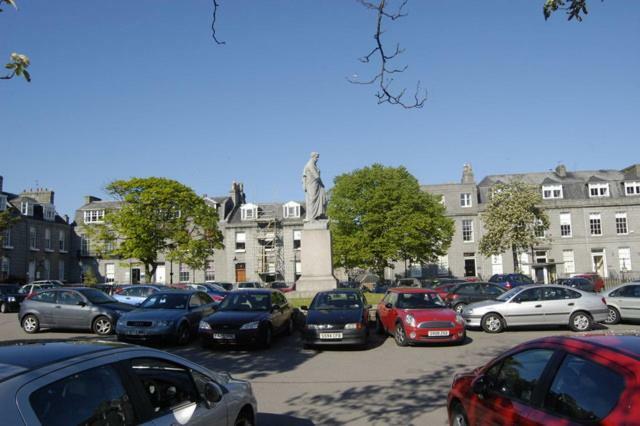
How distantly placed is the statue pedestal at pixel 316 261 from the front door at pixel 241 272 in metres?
34.1

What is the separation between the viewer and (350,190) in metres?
44.9

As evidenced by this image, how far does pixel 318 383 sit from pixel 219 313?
5.46m

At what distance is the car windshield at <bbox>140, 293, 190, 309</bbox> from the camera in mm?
15219

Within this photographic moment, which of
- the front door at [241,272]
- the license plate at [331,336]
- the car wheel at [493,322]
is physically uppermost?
the front door at [241,272]

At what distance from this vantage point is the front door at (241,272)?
55.6m

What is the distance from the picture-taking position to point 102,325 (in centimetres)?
1622

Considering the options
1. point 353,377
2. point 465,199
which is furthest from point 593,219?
point 353,377

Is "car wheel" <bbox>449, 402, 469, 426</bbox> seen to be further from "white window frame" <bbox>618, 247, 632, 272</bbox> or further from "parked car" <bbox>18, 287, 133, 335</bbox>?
"white window frame" <bbox>618, 247, 632, 272</bbox>

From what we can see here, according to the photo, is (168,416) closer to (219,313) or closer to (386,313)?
(219,313)

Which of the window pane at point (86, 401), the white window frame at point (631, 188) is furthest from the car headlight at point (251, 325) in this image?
the white window frame at point (631, 188)

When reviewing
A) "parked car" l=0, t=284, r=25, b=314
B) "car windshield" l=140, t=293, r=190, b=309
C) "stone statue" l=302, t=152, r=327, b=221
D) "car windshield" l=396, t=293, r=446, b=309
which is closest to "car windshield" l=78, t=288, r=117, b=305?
"car windshield" l=140, t=293, r=190, b=309

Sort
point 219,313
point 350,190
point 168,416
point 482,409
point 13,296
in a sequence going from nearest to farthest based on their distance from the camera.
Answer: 1. point 168,416
2. point 482,409
3. point 219,313
4. point 13,296
5. point 350,190

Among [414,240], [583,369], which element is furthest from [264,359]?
[414,240]

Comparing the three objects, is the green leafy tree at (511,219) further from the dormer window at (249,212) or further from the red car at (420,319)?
the red car at (420,319)
